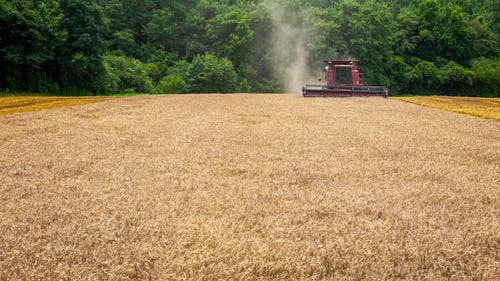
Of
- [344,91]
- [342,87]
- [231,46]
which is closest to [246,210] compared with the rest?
[344,91]

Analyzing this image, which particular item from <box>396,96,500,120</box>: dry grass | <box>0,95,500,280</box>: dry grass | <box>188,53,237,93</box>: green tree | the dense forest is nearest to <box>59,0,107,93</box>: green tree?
the dense forest

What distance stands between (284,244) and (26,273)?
1790 millimetres

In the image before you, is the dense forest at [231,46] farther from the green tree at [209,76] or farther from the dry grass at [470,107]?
the dry grass at [470,107]

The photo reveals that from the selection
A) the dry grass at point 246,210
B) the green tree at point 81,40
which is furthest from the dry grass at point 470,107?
the green tree at point 81,40

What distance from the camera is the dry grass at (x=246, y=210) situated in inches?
108

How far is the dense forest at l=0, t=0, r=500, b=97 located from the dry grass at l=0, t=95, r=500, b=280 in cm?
2540

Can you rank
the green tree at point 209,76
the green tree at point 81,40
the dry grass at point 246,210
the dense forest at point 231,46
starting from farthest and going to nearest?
1. the green tree at point 209,76
2. the green tree at point 81,40
3. the dense forest at point 231,46
4. the dry grass at point 246,210

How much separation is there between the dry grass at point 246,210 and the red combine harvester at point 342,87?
17.4 metres

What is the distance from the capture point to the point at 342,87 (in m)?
25.3

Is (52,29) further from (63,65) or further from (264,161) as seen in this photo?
(264,161)

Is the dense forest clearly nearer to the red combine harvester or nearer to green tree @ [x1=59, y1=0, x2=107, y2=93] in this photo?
green tree @ [x1=59, y1=0, x2=107, y2=93]

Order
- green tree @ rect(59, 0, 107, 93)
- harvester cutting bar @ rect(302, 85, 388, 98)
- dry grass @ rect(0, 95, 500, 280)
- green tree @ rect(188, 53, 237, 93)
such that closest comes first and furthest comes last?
dry grass @ rect(0, 95, 500, 280) → harvester cutting bar @ rect(302, 85, 388, 98) → green tree @ rect(59, 0, 107, 93) → green tree @ rect(188, 53, 237, 93)

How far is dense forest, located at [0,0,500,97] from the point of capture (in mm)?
30206

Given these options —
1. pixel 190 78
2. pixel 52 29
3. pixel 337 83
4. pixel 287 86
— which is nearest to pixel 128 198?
pixel 337 83
